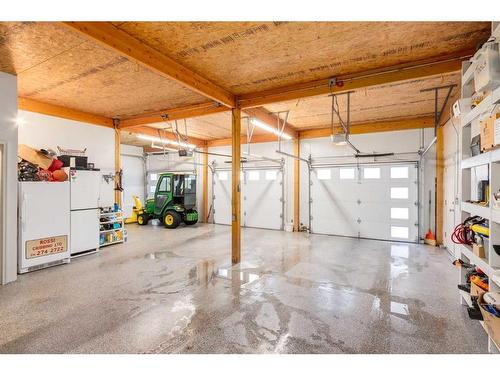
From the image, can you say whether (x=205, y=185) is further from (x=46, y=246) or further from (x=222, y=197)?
(x=46, y=246)

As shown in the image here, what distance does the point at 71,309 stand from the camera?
2816mm

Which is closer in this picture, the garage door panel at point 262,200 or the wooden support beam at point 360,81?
the wooden support beam at point 360,81

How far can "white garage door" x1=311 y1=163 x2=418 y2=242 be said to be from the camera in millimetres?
6426

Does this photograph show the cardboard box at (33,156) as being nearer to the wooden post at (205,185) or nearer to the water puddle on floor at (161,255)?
the water puddle on floor at (161,255)

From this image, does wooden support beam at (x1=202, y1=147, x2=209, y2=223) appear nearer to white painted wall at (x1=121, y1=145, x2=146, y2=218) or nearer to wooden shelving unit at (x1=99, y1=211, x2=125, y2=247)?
white painted wall at (x1=121, y1=145, x2=146, y2=218)

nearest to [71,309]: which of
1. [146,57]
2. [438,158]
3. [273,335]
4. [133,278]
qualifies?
[133,278]

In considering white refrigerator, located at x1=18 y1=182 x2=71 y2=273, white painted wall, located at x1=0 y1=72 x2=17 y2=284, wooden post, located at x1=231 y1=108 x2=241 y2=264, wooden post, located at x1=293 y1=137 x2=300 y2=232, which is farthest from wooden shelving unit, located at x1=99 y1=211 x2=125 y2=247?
wooden post, located at x1=293 y1=137 x2=300 y2=232

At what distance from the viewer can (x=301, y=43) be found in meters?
2.86

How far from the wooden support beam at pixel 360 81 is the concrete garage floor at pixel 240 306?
286cm

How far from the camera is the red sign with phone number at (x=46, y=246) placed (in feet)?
13.4

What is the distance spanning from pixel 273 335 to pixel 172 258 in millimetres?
3112

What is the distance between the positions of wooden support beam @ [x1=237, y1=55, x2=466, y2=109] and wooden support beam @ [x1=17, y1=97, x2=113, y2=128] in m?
3.93

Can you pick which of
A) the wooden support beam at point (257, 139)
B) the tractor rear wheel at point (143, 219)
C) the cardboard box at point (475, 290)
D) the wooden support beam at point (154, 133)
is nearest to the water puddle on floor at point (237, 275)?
the cardboard box at point (475, 290)

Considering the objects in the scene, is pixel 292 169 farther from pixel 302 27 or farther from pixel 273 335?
pixel 273 335
